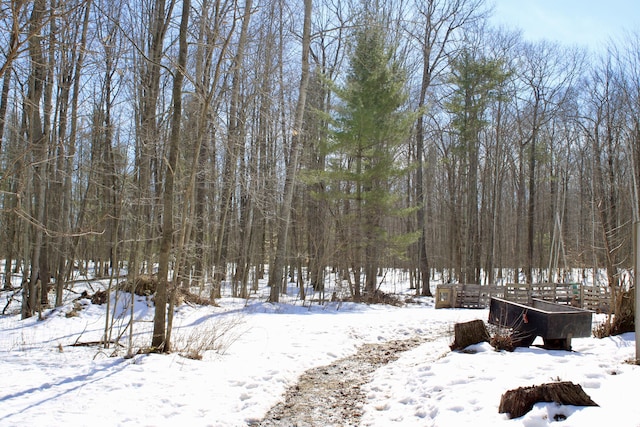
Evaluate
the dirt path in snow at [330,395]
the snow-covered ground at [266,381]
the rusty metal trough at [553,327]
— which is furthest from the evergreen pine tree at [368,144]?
the rusty metal trough at [553,327]

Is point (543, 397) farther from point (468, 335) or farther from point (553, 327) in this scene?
point (553, 327)

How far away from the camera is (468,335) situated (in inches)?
275

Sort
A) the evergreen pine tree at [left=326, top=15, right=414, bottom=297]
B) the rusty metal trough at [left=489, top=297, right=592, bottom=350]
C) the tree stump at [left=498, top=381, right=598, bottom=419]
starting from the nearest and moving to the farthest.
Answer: the tree stump at [left=498, top=381, right=598, bottom=419] < the rusty metal trough at [left=489, top=297, right=592, bottom=350] < the evergreen pine tree at [left=326, top=15, right=414, bottom=297]

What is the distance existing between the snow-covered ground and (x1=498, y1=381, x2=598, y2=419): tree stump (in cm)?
9

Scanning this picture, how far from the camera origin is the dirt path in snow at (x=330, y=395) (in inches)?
188

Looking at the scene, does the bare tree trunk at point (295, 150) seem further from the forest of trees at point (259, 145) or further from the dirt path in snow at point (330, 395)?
the dirt path in snow at point (330, 395)

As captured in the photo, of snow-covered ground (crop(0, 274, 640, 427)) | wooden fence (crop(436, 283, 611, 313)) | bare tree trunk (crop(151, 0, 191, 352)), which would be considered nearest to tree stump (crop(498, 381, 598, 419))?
snow-covered ground (crop(0, 274, 640, 427))

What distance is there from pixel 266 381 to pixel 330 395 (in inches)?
35.5

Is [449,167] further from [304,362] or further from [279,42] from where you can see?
[304,362]

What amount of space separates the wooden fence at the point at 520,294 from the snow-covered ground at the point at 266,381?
7482mm

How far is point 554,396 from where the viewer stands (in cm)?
377

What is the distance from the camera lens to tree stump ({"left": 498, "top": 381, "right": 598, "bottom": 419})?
3.71m

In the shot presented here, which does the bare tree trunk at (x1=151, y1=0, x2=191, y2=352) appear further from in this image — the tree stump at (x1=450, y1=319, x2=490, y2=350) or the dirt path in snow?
the tree stump at (x1=450, y1=319, x2=490, y2=350)

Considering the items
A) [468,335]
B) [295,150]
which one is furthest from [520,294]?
[468,335]
